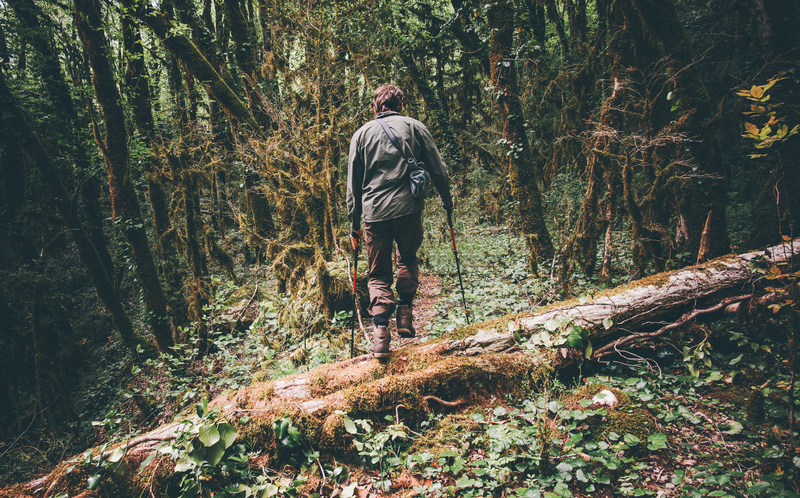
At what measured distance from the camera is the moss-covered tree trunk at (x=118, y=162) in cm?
632

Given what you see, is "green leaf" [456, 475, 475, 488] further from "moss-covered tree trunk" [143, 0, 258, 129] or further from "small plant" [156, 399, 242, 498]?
"moss-covered tree trunk" [143, 0, 258, 129]

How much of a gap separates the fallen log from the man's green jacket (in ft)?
4.84

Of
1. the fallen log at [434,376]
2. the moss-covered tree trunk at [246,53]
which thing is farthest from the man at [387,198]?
the moss-covered tree trunk at [246,53]

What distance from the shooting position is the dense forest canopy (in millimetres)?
4668

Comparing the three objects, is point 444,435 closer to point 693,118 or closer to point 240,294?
point 240,294

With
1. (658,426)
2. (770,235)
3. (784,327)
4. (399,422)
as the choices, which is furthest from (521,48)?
(399,422)

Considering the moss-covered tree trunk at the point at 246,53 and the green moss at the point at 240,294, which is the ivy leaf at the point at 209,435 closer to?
the green moss at the point at 240,294

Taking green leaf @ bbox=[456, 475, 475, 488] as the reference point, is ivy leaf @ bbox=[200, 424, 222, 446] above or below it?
above

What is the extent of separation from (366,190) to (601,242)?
209 inches

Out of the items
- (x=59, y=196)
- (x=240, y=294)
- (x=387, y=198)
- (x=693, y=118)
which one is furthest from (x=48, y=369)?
(x=693, y=118)

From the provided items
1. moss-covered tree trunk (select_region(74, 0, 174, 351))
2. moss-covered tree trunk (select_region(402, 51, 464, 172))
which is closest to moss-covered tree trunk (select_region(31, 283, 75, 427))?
moss-covered tree trunk (select_region(74, 0, 174, 351))

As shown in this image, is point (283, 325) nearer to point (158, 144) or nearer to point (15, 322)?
point (158, 144)

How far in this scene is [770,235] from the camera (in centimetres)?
404

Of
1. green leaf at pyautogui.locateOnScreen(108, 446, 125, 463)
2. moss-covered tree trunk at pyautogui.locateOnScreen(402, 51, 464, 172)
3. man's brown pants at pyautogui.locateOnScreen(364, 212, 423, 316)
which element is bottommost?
green leaf at pyautogui.locateOnScreen(108, 446, 125, 463)
